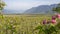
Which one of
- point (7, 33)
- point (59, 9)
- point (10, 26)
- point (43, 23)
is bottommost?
point (7, 33)

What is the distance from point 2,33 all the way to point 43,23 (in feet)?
12.2

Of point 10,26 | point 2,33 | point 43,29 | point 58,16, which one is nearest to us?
point 58,16

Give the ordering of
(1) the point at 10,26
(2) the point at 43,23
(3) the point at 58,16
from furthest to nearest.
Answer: (1) the point at 10,26, (2) the point at 43,23, (3) the point at 58,16

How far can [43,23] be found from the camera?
2254 mm

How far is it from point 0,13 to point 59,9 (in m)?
4.32

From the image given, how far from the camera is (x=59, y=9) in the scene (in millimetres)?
1932

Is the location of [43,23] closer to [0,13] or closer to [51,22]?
[51,22]

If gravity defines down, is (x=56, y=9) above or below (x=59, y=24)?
above

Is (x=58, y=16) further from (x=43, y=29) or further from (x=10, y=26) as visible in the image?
(x=10, y=26)

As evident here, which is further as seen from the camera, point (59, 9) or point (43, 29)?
point (43, 29)

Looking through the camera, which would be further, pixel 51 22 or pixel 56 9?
pixel 51 22

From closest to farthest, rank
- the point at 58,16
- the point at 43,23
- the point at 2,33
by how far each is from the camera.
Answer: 1. the point at 58,16
2. the point at 43,23
3. the point at 2,33

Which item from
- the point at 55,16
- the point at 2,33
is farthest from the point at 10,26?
the point at 55,16

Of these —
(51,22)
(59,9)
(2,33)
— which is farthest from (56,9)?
(2,33)
